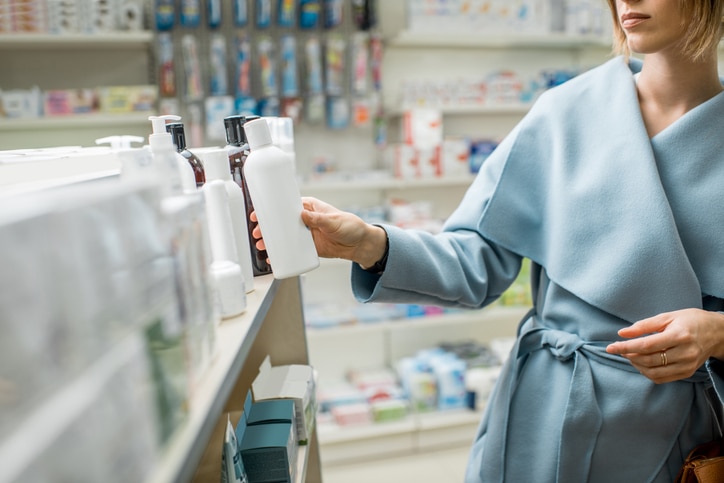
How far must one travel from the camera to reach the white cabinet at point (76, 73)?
277cm

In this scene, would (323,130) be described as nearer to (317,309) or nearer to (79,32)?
(317,309)

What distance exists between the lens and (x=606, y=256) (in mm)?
1168

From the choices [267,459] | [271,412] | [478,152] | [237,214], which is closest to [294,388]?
[271,412]

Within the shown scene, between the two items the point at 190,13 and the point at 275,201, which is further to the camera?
the point at 190,13

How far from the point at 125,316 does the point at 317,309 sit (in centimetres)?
287

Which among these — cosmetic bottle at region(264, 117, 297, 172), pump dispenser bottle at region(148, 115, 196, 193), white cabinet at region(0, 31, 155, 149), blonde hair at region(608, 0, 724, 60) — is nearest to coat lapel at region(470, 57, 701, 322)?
blonde hair at region(608, 0, 724, 60)

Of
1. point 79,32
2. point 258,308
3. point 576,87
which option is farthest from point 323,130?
point 258,308

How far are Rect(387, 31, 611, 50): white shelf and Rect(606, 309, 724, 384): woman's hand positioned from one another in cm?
235

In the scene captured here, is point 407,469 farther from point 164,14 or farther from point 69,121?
point 164,14

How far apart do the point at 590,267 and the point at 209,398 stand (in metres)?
0.86

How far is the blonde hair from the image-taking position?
3.56ft

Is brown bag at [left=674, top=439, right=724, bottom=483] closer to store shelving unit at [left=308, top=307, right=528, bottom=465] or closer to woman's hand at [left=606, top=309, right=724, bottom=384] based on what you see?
woman's hand at [left=606, top=309, right=724, bottom=384]

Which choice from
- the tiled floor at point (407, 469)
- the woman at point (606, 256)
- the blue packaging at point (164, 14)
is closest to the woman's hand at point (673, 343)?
the woman at point (606, 256)

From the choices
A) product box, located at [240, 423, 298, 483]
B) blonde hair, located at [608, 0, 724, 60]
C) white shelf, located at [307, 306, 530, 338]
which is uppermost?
blonde hair, located at [608, 0, 724, 60]
